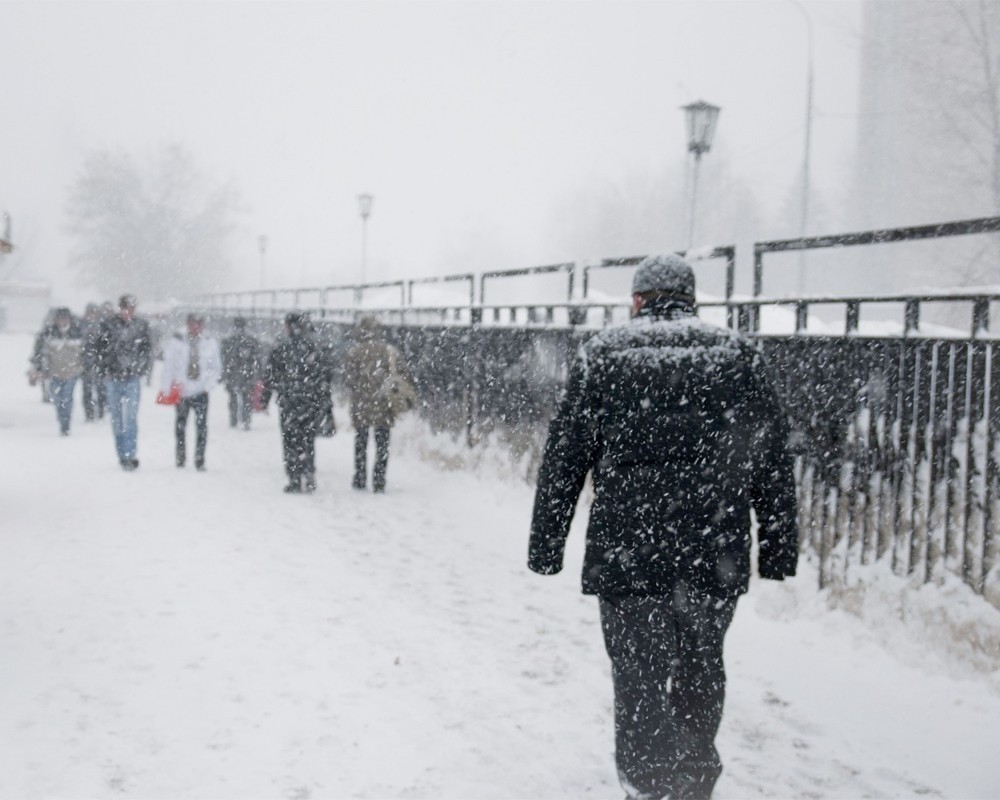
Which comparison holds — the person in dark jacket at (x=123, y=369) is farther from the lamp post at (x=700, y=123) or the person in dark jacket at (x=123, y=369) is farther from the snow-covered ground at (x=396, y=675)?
the lamp post at (x=700, y=123)

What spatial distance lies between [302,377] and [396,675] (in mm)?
5744

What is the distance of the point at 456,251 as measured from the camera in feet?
326

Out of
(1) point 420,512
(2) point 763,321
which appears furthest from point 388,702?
(1) point 420,512

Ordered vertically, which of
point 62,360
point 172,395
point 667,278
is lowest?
point 172,395

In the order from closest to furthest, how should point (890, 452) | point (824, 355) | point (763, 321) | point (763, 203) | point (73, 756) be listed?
point (73, 756)
point (890, 452)
point (824, 355)
point (763, 321)
point (763, 203)

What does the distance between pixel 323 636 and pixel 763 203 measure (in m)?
55.7

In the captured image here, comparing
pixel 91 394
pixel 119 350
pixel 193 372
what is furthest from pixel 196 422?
pixel 91 394

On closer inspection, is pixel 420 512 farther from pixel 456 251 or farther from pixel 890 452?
pixel 456 251

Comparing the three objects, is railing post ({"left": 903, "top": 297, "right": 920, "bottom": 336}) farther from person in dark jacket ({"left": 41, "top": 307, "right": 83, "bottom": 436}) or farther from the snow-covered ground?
person in dark jacket ({"left": 41, "top": 307, "right": 83, "bottom": 436})

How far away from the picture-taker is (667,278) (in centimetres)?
327

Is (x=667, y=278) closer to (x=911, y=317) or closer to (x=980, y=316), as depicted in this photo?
(x=980, y=316)

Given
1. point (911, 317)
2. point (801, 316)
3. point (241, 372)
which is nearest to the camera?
point (911, 317)

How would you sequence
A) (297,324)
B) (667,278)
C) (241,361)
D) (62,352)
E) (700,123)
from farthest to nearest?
(241,361) < (62,352) < (700,123) < (297,324) < (667,278)

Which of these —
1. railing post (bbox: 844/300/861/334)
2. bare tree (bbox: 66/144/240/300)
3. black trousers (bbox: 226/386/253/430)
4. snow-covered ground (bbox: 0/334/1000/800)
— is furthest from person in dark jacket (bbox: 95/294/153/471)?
bare tree (bbox: 66/144/240/300)
